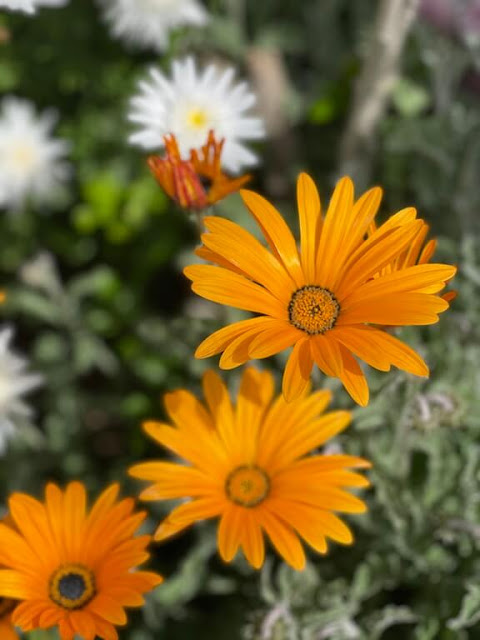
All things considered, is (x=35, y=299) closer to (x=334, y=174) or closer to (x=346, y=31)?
(x=334, y=174)

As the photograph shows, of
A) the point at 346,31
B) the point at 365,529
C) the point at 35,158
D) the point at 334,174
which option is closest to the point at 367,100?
the point at 334,174

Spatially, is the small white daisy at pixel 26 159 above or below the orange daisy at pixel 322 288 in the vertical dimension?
above

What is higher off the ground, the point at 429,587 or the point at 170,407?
the point at 170,407

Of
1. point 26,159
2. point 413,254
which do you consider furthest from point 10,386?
point 413,254

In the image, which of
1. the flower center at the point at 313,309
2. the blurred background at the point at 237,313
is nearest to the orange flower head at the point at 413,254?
the flower center at the point at 313,309

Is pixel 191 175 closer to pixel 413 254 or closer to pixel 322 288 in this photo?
pixel 322 288

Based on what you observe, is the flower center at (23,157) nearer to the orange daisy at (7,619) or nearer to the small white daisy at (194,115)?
the small white daisy at (194,115)

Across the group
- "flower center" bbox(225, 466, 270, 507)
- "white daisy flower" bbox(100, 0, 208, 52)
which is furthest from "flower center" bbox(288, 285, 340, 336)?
"white daisy flower" bbox(100, 0, 208, 52)
